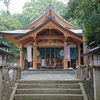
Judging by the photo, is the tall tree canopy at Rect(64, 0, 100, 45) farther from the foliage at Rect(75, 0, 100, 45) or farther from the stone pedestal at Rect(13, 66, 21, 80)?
the stone pedestal at Rect(13, 66, 21, 80)

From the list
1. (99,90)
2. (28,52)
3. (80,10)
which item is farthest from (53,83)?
(28,52)

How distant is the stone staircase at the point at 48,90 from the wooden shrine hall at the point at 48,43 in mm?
6116

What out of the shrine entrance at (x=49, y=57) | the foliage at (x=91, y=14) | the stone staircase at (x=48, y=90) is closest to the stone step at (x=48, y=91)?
the stone staircase at (x=48, y=90)

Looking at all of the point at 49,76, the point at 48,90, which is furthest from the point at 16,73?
the point at 49,76

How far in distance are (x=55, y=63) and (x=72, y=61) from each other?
1.96 meters

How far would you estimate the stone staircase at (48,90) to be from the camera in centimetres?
679

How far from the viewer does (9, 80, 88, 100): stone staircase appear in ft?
22.3

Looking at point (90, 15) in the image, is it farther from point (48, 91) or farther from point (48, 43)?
point (48, 43)

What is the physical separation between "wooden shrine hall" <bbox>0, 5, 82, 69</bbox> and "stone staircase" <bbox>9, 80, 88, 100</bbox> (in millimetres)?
6116

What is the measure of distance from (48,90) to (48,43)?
26.0ft

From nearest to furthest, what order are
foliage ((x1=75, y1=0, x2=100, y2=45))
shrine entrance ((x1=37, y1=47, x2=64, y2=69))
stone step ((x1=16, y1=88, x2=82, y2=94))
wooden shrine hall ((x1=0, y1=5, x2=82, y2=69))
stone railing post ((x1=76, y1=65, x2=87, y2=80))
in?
foliage ((x1=75, y1=0, x2=100, y2=45)) → stone step ((x1=16, y1=88, x2=82, y2=94)) → stone railing post ((x1=76, y1=65, x2=87, y2=80)) → wooden shrine hall ((x1=0, y1=5, x2=82, y2=69)) → shrine entrance ((x1=37, y1=47, x2=64, y2=69))

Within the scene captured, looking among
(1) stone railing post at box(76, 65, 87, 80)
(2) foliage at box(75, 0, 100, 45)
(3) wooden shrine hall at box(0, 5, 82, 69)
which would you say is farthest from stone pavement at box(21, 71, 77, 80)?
(2) foliage at box(75, 0, 100, 45)

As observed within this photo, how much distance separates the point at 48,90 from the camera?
23.5 ft

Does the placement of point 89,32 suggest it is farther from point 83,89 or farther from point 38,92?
point 38,92
